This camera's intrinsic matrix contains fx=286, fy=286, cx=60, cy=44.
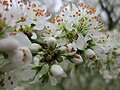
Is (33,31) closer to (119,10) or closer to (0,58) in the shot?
(0,58)

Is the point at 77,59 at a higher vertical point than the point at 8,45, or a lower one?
lower

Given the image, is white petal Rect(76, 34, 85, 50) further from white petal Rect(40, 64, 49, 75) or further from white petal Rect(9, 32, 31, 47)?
white petal Rect(9, 32, 31, 47)

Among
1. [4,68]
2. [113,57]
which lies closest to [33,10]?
[4,68]

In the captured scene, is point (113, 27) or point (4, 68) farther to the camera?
point (113, 27)

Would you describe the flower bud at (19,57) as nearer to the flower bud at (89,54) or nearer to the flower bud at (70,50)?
the flower bud at (70,50)

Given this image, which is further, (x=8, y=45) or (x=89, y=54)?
(x=89, y=54)

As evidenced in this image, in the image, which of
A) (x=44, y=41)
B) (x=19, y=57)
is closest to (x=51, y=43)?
(x=44, y=41)

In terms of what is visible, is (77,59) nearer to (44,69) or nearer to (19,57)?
(44,69)

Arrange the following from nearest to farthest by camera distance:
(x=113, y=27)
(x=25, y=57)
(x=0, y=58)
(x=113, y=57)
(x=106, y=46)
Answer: (x=25, y=57) → (x=0, y=58) → (x=106, y=46) → (x=113, y=57) → (x=113, y=27)
